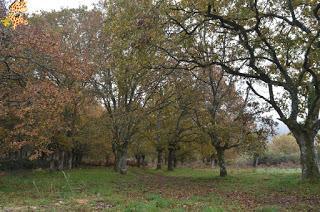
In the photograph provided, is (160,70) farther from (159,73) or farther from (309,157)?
(309,157)

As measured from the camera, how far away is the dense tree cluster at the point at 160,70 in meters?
18.5

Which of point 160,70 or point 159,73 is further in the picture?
point 159,73

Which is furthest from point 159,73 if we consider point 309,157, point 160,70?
point 309,157

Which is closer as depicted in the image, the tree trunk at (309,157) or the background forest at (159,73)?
the background forest at (159,73)

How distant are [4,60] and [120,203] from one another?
1084cm

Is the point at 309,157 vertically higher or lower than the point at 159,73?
lower

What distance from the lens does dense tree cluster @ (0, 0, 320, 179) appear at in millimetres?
18531

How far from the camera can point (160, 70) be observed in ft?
90.5

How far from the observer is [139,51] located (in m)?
18.7

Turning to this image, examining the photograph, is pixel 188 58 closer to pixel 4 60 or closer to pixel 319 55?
pixel 319 55

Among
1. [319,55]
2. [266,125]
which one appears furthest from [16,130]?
[266,125]

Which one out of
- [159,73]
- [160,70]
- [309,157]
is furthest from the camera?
[159,73]

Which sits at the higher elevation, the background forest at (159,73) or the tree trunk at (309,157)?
the background forest at (159,73)

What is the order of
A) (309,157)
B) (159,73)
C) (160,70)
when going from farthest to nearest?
(159,73) < (160,70) < (309,157)
